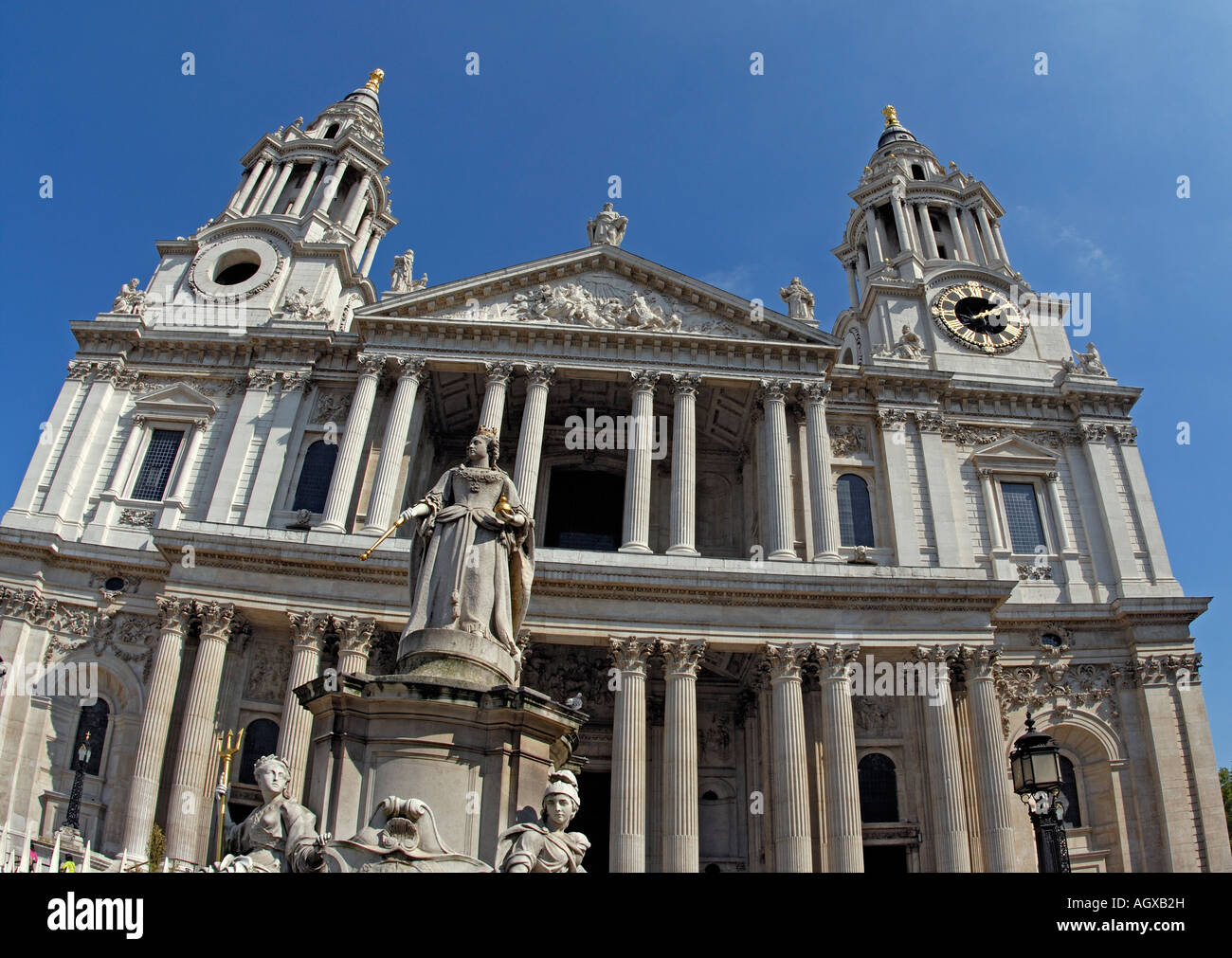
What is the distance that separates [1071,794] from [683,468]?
625 inches

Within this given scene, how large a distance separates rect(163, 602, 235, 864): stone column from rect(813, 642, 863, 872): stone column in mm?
15903

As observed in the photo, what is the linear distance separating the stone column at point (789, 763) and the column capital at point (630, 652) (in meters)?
3.44

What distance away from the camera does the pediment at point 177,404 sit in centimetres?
3322

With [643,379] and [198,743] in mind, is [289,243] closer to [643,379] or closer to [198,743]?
[643,379]

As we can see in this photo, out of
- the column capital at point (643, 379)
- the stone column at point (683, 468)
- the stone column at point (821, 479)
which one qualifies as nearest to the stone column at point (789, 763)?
the stone column at point (821, 479)

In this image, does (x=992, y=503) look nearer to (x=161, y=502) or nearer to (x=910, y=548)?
(x=910, y=548)

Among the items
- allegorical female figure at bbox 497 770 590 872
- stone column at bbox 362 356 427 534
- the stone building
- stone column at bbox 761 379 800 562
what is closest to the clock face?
the stone building

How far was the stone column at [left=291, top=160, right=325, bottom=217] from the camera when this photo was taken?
4353 cm

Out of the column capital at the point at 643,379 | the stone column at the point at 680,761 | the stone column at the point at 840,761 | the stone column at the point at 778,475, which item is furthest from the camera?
the column capital at the point at 643,379

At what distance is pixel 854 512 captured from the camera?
31.9 meters

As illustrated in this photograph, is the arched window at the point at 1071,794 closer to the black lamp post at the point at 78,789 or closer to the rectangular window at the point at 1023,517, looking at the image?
the rectangular window at the point at 1023,517

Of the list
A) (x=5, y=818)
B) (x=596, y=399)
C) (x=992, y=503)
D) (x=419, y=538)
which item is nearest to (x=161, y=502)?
(x=5, y=818)

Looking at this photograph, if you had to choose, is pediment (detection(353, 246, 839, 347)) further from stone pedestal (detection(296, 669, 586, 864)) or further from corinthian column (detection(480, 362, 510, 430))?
stone pedestal (detection(296, 669, 586, 864))

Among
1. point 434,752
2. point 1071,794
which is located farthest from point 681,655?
point 434,752
